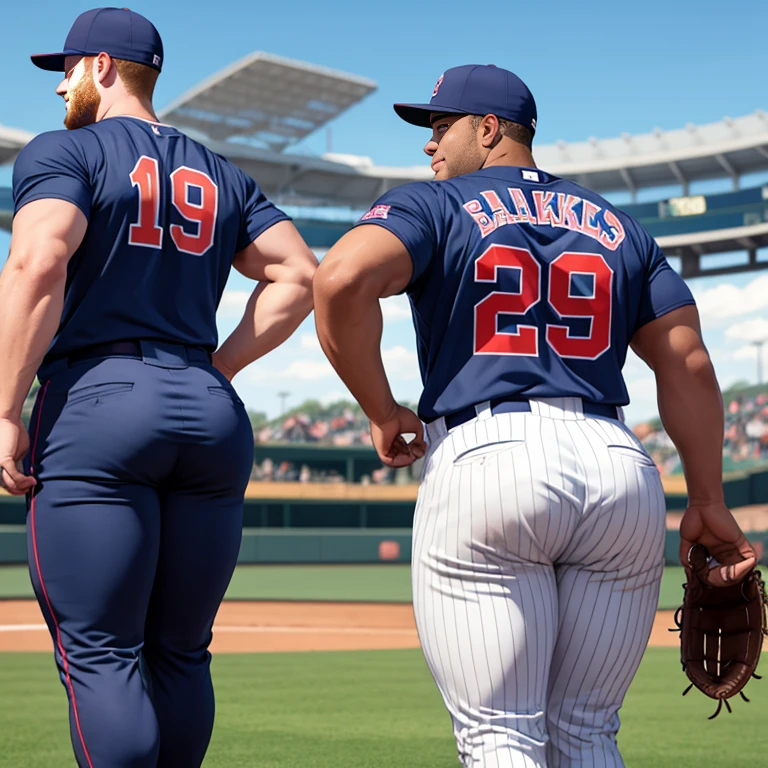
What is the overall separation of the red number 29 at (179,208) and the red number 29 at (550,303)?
2.20 ft

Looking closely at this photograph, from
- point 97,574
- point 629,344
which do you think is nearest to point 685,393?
point 629,344

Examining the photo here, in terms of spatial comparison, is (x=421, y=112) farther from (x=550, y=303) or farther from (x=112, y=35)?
(x=112, y=35)

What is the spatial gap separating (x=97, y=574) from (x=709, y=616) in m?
1.31

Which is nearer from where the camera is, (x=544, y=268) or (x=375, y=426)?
(x=544, y=268)

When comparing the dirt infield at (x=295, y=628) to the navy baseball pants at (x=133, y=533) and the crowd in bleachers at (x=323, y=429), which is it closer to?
the navy baseball pants at (x=133, y=533)

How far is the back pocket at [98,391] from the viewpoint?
1.99 meters

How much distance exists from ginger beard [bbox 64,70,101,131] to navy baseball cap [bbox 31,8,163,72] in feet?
0.21

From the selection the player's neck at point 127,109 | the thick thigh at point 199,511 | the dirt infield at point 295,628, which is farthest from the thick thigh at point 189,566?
the dirt infield at point 295,628

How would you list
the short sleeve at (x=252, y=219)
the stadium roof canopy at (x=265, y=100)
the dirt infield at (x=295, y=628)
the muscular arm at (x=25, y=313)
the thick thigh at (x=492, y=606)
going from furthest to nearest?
the stadium roof canopy at (x=265, y=100)
the dirt infield at (x=295, y=628)
the short sleeve at (x=252, y=219)
the muscular arm at (x=25, y=313)
the thick thigh at (x=492, y=606)

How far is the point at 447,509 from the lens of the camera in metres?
1.76

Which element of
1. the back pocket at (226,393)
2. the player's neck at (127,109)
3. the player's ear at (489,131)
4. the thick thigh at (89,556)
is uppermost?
the player's neck at (127,109)

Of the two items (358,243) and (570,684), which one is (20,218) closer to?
(358,243)

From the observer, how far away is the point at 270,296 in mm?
2428

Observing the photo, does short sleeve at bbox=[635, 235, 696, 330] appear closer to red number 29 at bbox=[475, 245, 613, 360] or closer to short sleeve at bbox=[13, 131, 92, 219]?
red number 29 at bbox=[475, 245, 613, 360]
